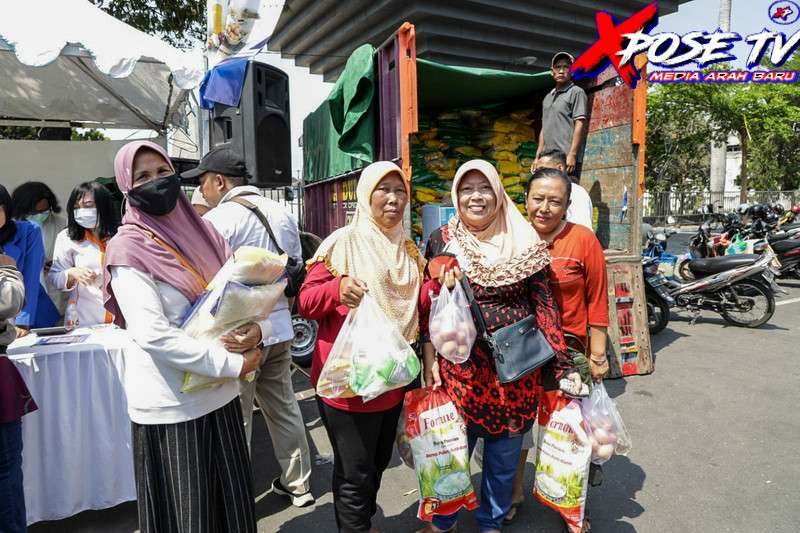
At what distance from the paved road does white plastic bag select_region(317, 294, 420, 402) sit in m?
1.04

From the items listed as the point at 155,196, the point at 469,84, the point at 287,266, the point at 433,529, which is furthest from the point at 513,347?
the point at 469,84

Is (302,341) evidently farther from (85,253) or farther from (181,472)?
(181,472)

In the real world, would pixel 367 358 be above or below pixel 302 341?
above

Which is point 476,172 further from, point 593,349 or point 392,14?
point 392,14

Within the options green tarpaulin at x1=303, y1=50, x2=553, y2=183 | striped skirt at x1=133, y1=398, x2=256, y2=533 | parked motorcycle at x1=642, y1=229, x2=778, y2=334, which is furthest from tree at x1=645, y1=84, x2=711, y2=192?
striped skirt at x1=133, y1=398, x2=256, y2=533

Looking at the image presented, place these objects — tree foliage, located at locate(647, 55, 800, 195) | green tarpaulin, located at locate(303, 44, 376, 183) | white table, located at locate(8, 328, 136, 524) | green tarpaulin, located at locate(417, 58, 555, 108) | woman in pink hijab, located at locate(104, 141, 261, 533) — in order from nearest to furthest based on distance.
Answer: woman in pink hijab, located at locate(104, 141, 261, 533)
white table, located at locate(8, 328, 136, 524)
green tarpaulin, located at locate(303, 44, 376, 183)
green tarpaulin, located at locate(417, 58, 555, 108)
tree foliage, located at locate(647, 55, 800, 195)

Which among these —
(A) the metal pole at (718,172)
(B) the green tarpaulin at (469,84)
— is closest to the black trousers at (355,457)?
(B) the green tarpaulin at (469,84)

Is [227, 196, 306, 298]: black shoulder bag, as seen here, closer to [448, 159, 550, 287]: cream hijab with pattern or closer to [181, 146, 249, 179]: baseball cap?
[181, 146, 249, 179]: baseball cap

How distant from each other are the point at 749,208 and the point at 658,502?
9.20 metres

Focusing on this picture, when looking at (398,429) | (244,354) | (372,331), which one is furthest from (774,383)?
(244,354)

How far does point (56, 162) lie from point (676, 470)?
900 cm

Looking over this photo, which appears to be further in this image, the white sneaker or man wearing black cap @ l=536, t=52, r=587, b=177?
man wearing black cap @ l=536, t=52, r=587, b=177

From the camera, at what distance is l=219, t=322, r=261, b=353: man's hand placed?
1671 millimetres

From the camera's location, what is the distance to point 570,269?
2279 millimetres
